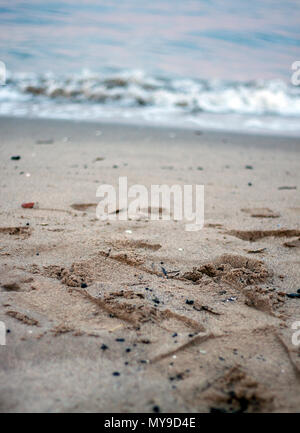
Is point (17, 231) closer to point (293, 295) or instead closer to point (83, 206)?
point (83, 206)

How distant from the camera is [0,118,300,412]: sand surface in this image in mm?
1301

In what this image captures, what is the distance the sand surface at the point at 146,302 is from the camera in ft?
4.27

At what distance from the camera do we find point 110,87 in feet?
31.2

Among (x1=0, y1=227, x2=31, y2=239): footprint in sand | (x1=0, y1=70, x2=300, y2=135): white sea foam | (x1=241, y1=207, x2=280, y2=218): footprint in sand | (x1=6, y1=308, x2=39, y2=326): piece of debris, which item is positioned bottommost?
→ (x1=6, y1=308, x2=39, y2=326): piece of debris

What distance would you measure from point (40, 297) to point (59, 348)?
38cm

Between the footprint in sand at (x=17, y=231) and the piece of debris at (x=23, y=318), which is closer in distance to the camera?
the piece of debris at (x=23, y=318)

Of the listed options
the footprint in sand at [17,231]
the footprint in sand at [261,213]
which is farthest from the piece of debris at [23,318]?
the footprint in sand at [261,213]

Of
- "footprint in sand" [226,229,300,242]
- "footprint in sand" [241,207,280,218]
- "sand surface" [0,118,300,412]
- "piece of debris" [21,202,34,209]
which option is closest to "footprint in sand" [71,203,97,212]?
"sand surface" [0,118,300,412]

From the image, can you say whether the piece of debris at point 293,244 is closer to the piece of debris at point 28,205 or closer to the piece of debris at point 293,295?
the piece of debris at point 293,295

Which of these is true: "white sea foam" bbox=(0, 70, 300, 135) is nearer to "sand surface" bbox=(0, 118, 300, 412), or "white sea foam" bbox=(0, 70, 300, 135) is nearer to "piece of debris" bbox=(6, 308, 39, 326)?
"sand surface" bbox=(0, 118, 300, 412)

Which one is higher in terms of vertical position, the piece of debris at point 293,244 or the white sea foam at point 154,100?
the white sea foam at point 154,100

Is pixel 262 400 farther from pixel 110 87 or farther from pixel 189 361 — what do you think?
pixel 110 87

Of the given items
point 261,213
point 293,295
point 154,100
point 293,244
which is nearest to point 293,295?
point 293,295

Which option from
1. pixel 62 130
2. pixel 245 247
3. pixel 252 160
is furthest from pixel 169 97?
pixel 245 247
